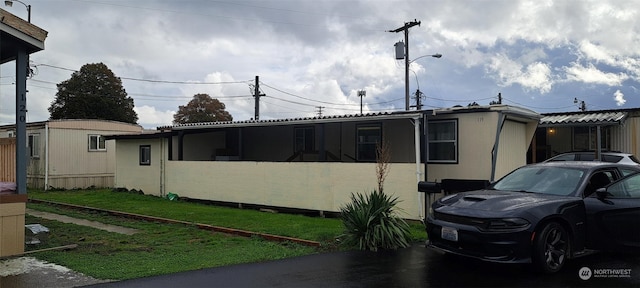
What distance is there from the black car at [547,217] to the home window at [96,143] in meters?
19.6

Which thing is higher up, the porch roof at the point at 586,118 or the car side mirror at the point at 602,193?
the porch roof at the point at 586,118

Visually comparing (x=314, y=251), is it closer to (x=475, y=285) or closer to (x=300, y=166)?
(x=475, y=285)

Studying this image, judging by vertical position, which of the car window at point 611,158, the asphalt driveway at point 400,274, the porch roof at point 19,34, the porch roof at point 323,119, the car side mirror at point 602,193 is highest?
the porch roof at point 19,34

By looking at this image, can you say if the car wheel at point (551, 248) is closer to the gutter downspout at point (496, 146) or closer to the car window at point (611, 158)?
the gutter downspout at point (496, 146)

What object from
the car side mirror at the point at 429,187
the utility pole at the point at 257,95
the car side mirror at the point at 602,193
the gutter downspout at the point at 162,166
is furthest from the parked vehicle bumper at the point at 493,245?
the utility pole at the point at 257,95

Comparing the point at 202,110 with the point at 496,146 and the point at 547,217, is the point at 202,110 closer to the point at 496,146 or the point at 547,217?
the point at 496,146

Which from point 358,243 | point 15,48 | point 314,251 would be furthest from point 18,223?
point 358,243

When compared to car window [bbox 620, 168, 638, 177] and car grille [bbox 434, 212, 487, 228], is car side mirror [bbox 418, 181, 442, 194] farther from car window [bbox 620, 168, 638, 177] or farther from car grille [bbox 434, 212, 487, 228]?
car window [bbox 620, 168, 638, 177]

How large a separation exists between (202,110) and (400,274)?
49.3 meters

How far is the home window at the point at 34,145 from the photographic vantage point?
21.0 meters

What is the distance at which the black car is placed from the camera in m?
5.79

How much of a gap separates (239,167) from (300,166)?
2478 mm

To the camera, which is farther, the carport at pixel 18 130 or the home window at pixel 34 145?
the home window at pixel 34 145

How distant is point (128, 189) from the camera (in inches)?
742
